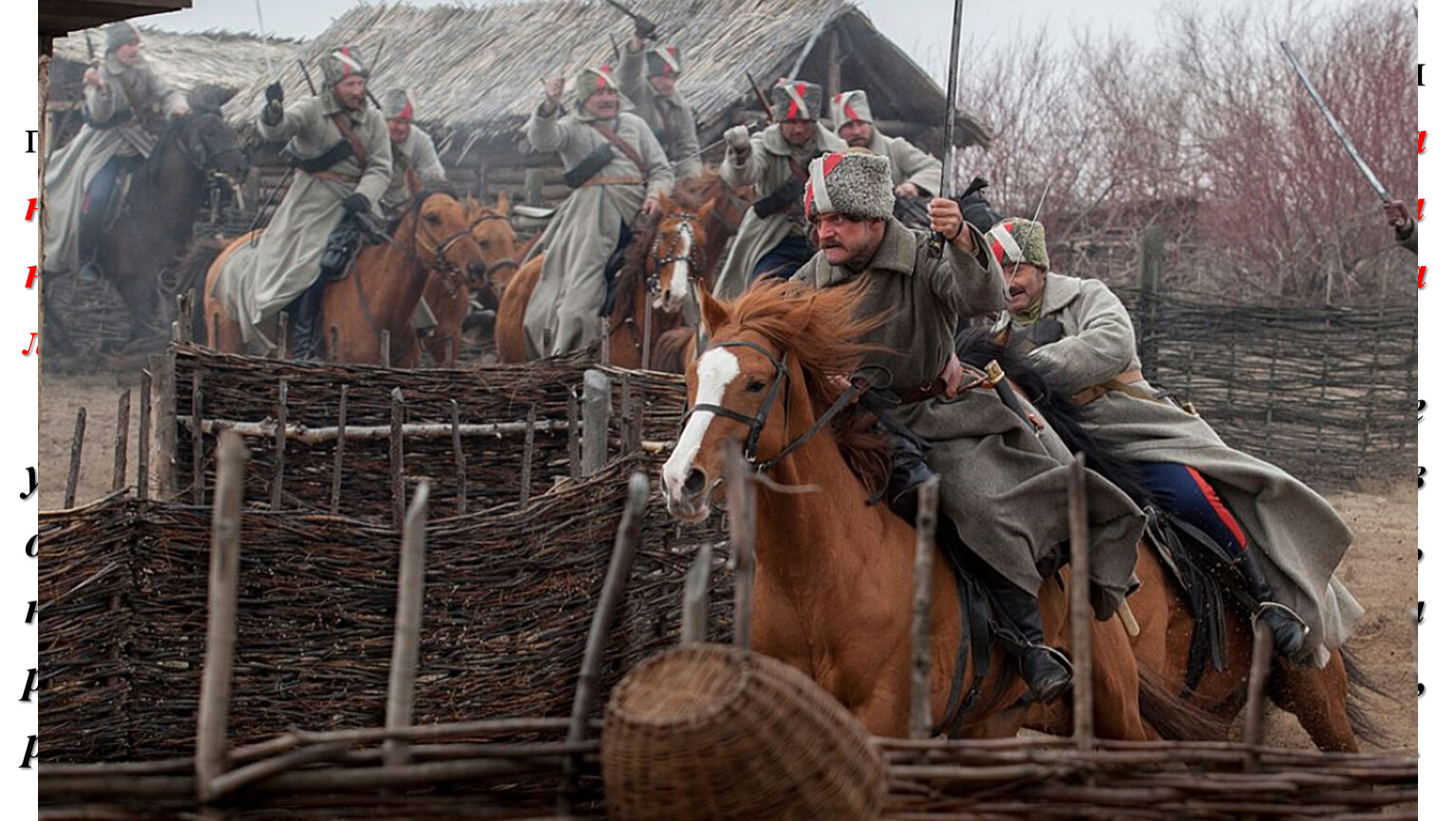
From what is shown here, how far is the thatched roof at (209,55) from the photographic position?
14.4 metres

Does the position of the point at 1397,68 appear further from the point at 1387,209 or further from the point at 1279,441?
the point at 1279,441

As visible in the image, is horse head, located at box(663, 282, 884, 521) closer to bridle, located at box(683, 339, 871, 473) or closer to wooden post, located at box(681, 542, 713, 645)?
bridle, located at box(683, 339, 871, 473)

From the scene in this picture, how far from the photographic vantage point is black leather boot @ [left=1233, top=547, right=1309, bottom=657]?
530 centimetres

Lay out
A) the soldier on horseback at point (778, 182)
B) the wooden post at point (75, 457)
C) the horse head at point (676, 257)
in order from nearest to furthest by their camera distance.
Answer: the wooden post at point (75, 457) → the soldier on horseback at point (778, 182) → the horse head at point (676, 257)

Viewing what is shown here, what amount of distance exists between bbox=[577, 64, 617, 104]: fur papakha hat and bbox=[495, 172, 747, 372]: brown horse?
6.37ft

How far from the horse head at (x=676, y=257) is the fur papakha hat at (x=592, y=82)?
2549mm

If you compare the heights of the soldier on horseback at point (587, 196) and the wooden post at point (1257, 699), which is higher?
the soldier on horseback at point (587, 196)

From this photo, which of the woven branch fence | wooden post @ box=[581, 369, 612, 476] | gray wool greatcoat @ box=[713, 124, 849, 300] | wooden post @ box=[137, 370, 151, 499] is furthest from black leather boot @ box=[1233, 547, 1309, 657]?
gray wool greatcoat @ box=[713, 124, 849, 300]

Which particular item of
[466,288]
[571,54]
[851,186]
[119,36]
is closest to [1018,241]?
[851,186]

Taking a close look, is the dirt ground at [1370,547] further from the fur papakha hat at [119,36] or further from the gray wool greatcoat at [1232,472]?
the fur papakha hat at [119,36]

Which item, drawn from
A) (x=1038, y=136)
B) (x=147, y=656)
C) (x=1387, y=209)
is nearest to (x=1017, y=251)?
(x=1387, y=209)

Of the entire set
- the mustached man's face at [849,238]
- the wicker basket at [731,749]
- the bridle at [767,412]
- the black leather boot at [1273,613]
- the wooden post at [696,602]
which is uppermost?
the mustached man's face at [849,238]

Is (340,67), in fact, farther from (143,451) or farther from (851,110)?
(143,451)

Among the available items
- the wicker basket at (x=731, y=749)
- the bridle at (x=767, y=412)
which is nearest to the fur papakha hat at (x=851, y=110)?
the bridle at (x=767, y=412)
